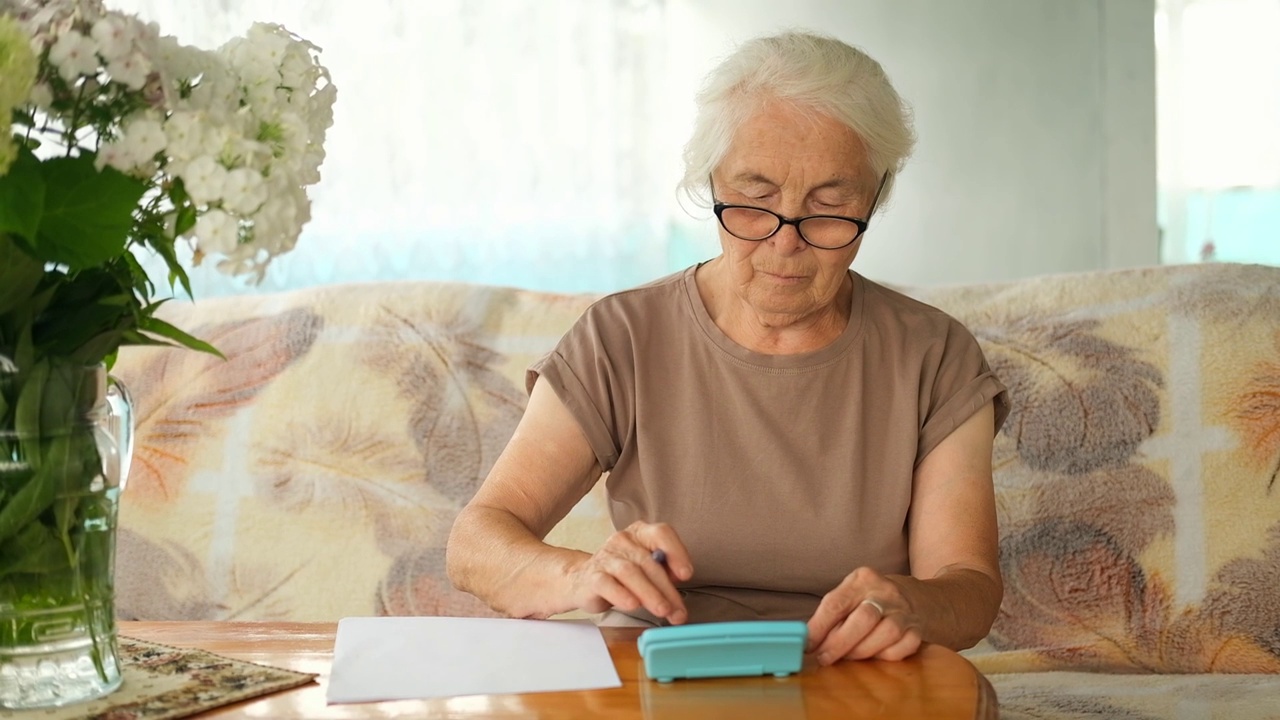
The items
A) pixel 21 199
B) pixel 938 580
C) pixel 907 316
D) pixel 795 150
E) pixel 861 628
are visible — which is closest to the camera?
pixel 21 199

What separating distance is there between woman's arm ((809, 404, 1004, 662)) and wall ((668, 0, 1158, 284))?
1.77 m

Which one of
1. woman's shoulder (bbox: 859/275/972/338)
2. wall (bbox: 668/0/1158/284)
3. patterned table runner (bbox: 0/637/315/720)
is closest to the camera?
patterned table runner (bbox: 0/637/315/720)

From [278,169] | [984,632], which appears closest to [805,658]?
[984,632]

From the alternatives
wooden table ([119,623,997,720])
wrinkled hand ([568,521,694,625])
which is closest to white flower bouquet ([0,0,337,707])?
wooden table ([119,623,997,720])

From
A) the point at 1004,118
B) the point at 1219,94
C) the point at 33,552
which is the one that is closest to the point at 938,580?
the point at 33,552

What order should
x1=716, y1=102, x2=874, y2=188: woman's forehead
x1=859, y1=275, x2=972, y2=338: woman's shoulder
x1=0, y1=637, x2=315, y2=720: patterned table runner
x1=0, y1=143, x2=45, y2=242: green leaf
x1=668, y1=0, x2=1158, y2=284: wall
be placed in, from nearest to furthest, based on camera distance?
x1=0, y1=143, x2=45, y2=242: green leaf → x1=0, y1=637, x2=315, y2=720: patterned table runner → x1=716, y1=102, x2=874, y2=188: woman's forehead → x1=859, y1=275, x2=972, y2=338: woman's shoulder → x1=668, y1=0, x2=1158, y2=284: wall

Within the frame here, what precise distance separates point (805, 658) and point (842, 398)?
0.53m

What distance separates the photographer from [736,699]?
941 millimetres

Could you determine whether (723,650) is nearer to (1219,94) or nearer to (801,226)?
(801,226)

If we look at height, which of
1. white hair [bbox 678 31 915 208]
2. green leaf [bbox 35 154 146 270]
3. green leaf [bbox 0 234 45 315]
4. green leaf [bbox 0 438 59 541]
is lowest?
green leaf [bbox 0 438 59 541]

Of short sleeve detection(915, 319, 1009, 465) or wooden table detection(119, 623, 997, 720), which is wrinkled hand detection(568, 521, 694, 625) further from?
short sleeve detection(915, 319, 1009, 465)

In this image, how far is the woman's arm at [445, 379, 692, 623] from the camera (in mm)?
1112

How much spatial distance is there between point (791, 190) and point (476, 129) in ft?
6.31

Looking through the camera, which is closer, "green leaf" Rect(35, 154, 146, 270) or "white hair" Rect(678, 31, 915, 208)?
"green leaf" Rect(35, 154, 146, 270)
